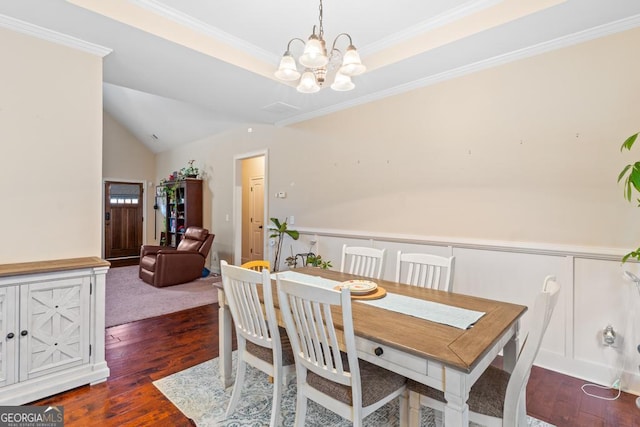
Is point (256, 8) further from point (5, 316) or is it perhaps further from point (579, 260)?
point (579, 260)

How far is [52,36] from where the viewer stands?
7.66ft

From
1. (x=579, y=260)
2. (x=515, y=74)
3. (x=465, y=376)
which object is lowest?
(x=465, y=376)

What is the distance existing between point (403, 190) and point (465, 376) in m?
2.40

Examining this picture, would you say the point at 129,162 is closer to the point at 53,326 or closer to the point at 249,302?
the point at 53,326

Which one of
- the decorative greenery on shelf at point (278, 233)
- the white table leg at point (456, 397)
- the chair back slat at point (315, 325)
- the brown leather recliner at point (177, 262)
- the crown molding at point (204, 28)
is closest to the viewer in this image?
the white table leg at point (456, 397)

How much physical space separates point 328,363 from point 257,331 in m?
0.54

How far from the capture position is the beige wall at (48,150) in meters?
2.22

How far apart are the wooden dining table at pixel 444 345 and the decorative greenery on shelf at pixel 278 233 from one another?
2620mm

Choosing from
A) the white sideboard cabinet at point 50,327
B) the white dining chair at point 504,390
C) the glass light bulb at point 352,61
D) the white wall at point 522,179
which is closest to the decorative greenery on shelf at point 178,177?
the white wall at point 522,179

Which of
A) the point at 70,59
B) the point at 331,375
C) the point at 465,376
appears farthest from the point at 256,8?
the point at 465,376

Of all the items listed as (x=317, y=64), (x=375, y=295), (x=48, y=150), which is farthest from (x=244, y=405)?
(x=48, y=150)

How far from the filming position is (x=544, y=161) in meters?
2.52

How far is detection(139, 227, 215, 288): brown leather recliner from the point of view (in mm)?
4898

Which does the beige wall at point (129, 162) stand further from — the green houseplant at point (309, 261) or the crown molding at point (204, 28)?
the crown molding at point (204, 28)
